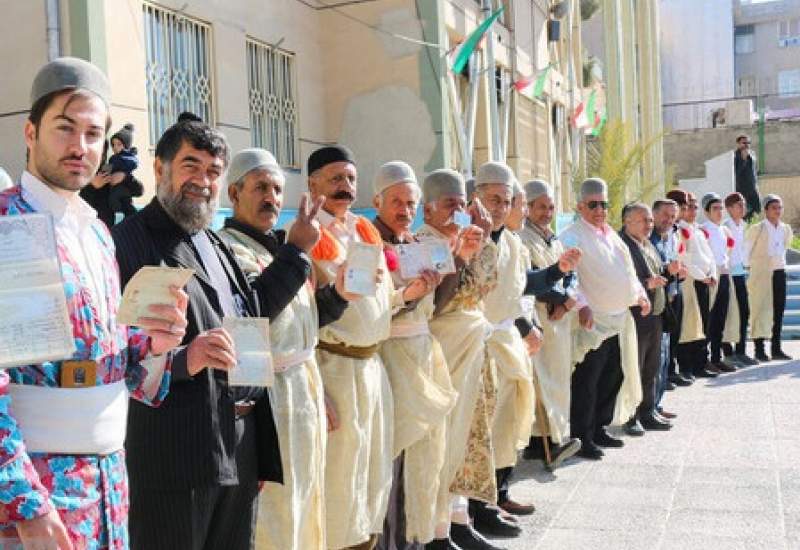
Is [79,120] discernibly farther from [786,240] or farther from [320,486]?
[786,240]

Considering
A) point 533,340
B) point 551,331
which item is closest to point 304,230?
point 533,340

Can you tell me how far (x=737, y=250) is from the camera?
1017 centimetres

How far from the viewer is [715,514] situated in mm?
4867

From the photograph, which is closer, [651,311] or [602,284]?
[602,284]

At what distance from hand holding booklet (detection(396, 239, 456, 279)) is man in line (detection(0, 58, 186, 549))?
Answer: 167cm

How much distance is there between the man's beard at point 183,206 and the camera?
8.40 ft

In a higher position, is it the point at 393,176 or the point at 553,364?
the point at 393,176

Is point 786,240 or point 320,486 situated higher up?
point 786,240

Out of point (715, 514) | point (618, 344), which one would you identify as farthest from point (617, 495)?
point (618, 344)

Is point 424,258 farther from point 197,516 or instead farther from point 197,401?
point 197,516

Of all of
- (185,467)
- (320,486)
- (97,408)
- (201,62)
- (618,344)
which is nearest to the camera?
(97,408)

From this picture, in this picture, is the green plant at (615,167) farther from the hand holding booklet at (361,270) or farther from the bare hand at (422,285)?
the hand holding booklet at (361,270)

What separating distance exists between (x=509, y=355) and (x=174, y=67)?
12.2 ft

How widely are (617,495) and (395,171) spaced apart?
2.68 meters
